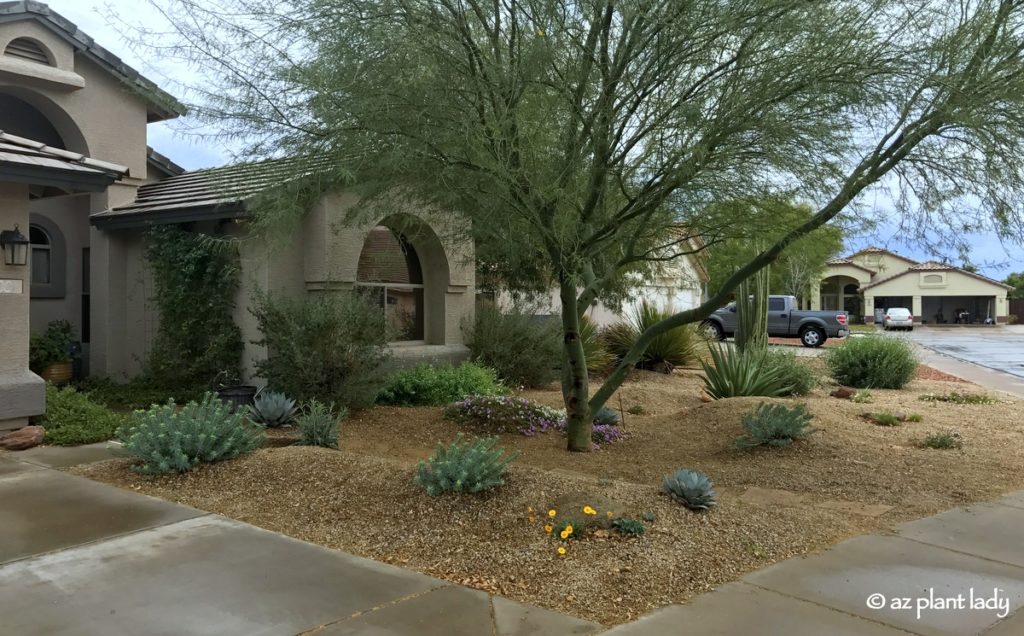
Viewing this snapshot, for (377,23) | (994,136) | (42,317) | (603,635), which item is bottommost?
(603,635)

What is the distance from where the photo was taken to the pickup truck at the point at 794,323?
3275cm

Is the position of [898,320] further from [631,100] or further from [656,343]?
[631,100]

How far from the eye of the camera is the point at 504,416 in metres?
10.4

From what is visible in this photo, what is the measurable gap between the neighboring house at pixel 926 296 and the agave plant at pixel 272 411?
5476 centimetres

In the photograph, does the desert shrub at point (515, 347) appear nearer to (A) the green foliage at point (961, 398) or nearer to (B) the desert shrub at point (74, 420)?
(B) the desert shrub at point (74, 420)

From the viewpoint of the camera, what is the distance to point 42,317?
1394cm

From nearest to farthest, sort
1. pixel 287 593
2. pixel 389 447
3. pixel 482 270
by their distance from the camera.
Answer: pixel 287 593, pixel 389 447, pixel 482 270

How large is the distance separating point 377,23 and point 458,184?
1.50 metres

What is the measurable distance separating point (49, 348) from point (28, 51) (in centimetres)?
481

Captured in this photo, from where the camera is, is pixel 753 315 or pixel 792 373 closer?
pixel 792 373

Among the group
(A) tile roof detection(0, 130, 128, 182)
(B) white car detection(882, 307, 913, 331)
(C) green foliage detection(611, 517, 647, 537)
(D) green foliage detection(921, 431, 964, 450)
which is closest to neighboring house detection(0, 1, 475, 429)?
(A) tile roof detection(0, 130, 128, 182)

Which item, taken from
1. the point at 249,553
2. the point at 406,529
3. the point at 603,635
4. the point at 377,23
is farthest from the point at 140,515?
the point at 377,23

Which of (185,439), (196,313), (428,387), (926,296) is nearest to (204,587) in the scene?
(185,439)

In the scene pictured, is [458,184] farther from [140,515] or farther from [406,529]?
[140,515]
